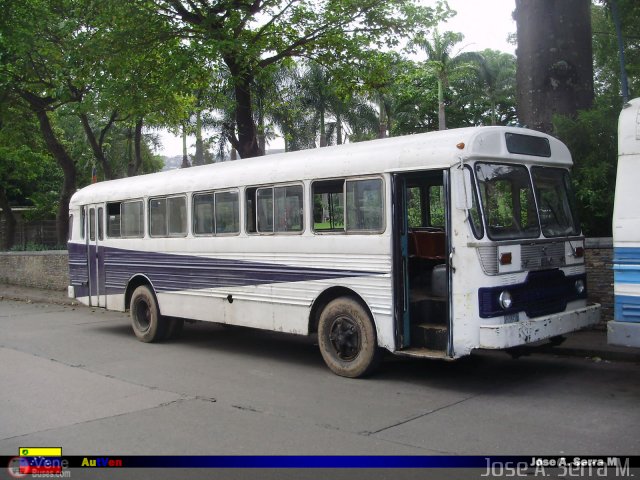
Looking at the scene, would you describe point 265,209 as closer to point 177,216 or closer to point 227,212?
point 227,212

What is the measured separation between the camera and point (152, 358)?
35.2ft

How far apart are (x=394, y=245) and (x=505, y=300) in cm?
146

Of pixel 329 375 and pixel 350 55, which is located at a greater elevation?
pixel 350 55

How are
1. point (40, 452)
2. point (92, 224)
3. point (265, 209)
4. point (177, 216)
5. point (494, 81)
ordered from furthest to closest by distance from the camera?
point (494, 81) → point (92, 224) → point (177, 216) → point (265, 209) → point (40, 452)

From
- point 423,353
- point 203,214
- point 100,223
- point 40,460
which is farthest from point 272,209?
point 100,223

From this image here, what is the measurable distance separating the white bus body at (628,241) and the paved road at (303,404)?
0.83 meters

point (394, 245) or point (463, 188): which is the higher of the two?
point (463, 188)

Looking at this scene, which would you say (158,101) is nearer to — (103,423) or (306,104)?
(103,423)

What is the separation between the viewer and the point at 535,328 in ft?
24.8

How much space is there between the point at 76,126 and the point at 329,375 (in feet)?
117

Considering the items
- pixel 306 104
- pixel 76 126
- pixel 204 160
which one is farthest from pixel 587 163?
pixel 76 126

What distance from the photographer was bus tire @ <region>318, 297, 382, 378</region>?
8359mm

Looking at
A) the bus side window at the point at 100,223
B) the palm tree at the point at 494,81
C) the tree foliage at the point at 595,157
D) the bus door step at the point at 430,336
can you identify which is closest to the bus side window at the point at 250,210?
the bus door step at the point at 430,336

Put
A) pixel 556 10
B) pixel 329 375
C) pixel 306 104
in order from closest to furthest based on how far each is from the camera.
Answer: pixel 329 375
pixel 556 10
pixel 306 104
